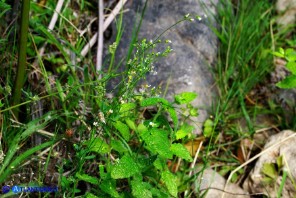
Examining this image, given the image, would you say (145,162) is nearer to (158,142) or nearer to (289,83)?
(158,142)

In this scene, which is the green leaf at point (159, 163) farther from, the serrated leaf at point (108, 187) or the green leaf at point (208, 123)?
the green leaf at point (208, 123)

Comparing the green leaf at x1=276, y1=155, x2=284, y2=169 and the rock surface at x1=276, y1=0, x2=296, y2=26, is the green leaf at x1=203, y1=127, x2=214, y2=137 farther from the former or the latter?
the rock surface at x1=276, y1=0, x2=296, y2=26

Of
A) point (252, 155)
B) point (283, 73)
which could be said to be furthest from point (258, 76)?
point (252, 155)

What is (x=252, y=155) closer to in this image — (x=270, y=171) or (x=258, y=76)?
(x=270, y=171)

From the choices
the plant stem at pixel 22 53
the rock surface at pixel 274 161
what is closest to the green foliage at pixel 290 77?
the rock surface at pixel 274 161

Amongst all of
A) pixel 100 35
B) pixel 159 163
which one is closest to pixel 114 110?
pixel 159 163

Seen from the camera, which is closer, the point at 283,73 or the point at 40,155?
the point at 40,155
